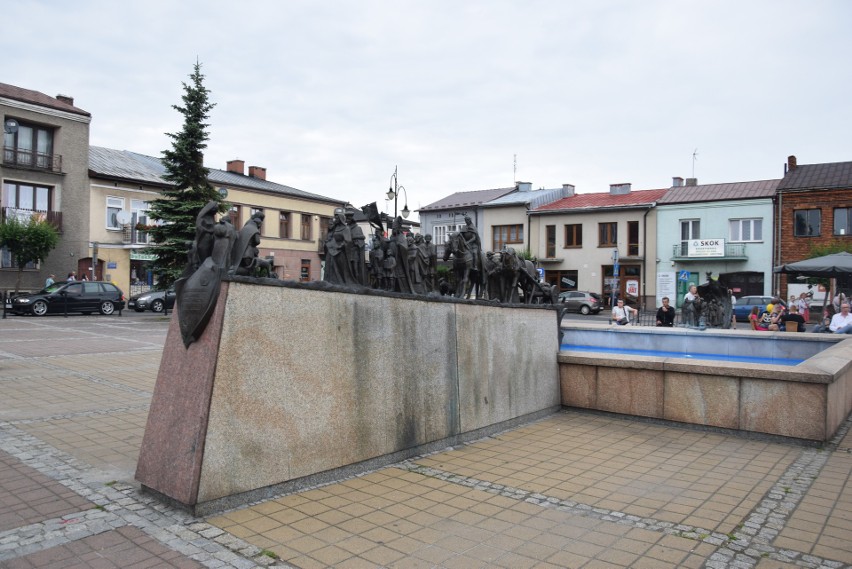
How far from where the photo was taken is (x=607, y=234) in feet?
142

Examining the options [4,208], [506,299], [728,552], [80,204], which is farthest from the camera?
[80,204]

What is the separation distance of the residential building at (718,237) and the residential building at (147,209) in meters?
21.3

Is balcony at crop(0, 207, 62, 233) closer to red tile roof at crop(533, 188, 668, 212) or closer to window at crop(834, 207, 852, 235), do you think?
red tile roof at crop(533, 188, 668, 212)

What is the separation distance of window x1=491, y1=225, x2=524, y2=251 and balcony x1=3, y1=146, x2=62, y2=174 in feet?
89.8

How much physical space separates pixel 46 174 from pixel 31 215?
118 inches

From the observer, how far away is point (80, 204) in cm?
3512

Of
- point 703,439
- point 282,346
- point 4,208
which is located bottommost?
point 703,439

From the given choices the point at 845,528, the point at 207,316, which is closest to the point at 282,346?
the point at 207,316

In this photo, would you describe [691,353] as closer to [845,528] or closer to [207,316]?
[845,528]

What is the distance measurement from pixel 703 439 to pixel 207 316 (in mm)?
5784

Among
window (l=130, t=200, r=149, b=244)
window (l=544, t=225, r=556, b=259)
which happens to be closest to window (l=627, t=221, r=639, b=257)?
window (l=544, t=225, r=556, b=259)

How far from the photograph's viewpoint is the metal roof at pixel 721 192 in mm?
38500

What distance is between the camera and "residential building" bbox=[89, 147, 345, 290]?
36.4 m

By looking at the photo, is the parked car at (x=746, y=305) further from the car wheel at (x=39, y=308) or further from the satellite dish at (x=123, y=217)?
the satellite dish at (x=123, y=217)
